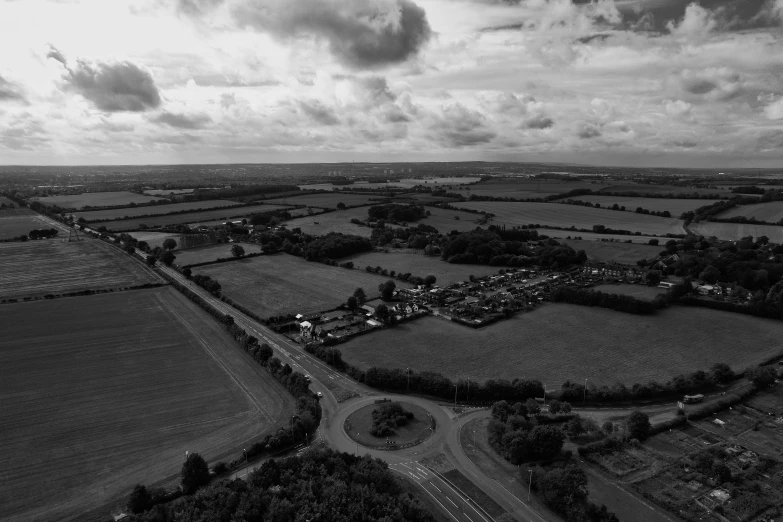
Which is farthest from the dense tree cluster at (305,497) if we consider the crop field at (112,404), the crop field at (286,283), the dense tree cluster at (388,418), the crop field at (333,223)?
the crop field at (333,223)

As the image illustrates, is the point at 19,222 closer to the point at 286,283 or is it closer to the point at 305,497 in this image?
the point at 286,283

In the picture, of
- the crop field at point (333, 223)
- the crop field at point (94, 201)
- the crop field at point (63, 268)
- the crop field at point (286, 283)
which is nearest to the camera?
the crop field at point (286, 283)

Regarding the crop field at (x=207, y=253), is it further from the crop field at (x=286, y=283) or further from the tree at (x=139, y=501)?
the tree at (x=139, y=501)

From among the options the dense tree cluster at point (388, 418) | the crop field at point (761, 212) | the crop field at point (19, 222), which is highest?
the crop field at point (761, 212)

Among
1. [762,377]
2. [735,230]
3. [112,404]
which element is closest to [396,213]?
[735,230]

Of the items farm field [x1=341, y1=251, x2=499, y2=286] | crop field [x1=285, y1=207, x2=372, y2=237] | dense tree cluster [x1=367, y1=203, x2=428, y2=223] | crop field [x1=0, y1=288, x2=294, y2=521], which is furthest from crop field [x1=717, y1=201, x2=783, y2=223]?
crop field [x1=0, y1=288, x2=294, y2=521]

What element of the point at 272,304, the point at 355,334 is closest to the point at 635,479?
the point at 355,334
